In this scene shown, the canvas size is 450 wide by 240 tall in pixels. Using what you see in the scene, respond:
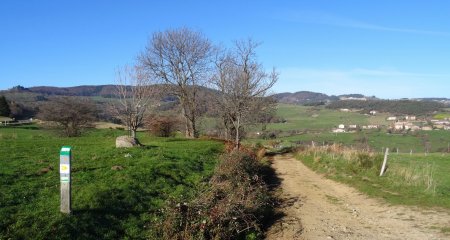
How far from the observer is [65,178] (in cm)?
812

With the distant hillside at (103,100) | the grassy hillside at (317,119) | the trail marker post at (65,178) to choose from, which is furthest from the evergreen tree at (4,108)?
the trail marker post at (65,178)

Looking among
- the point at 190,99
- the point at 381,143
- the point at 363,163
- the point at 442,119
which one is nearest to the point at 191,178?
the point at 363,163

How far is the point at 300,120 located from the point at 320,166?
2894 inches

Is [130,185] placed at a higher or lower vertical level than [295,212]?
higher

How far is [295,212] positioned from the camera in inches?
495

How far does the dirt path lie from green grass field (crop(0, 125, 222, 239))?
3.09 meters

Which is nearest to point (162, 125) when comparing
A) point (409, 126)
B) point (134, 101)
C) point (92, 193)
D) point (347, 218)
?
point (134, 101)

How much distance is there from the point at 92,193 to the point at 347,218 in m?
7.29

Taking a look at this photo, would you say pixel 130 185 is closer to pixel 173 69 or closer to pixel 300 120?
pixel 173 69

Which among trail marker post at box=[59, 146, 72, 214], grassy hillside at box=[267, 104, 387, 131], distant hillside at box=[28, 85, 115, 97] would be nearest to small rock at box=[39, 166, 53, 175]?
trail marker post at box=[59, 146, 72, 214]

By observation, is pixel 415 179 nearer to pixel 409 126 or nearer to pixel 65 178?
pixel 65 178

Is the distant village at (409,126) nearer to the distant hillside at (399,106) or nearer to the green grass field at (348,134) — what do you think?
the green grass field at (348,134)

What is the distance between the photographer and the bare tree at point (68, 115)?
36125mm

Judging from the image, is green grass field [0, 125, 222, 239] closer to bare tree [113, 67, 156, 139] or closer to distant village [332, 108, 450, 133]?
bare tree [113, 67, 156, 139]
